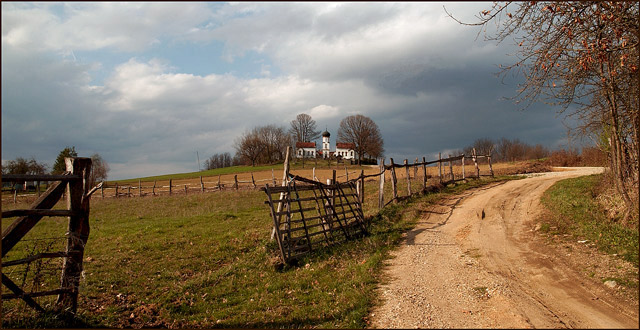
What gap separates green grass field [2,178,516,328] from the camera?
6.16 m

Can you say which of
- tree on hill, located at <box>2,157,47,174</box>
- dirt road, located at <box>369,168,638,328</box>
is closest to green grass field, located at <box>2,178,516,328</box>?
dirt road, located at <box>369,168,638,328</box>

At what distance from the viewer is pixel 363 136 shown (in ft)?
237

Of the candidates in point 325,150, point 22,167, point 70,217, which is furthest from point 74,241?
point 325,150

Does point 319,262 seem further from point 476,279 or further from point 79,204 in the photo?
point 79,204

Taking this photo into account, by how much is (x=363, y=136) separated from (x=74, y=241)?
2675 inches

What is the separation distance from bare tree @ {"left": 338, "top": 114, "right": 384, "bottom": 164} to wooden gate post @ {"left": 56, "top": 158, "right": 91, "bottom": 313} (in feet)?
216

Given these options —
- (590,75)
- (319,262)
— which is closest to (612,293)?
(590,75)

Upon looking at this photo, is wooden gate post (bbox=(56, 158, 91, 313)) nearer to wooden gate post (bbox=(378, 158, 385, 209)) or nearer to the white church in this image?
wooden gate post (bbox=(378, 158, 385, 209))

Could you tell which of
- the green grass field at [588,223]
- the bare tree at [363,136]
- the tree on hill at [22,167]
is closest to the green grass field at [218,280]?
the green grass field at [588,223]

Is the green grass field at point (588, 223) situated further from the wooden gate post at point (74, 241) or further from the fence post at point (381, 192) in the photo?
the wooden gate post at point (74, 241)

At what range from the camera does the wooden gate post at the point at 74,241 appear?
589cm

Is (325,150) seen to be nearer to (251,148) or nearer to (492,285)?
(251,148)

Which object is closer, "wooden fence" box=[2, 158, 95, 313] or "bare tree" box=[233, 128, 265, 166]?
"wooden fence" box=[2, 158, 95, 313]

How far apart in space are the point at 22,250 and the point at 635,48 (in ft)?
58.6
